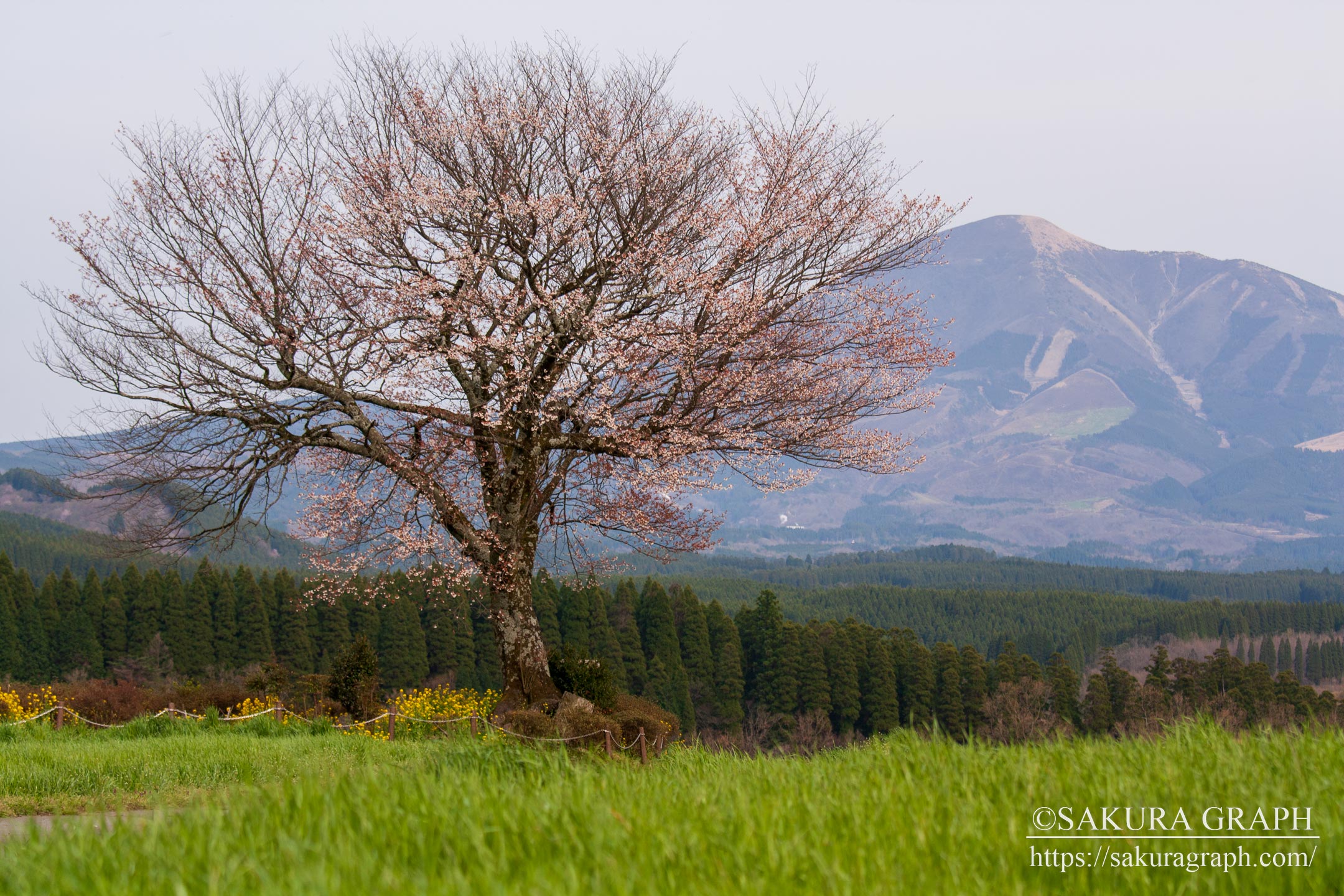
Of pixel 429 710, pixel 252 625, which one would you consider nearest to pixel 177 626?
pixel 252 625

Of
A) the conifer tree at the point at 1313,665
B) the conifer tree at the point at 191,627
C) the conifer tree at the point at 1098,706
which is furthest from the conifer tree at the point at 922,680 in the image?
the conifer tree at the point at 1313,665

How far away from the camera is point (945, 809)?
4410 mm

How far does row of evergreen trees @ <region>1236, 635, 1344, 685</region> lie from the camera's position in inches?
5600

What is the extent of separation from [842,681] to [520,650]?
79818 mm

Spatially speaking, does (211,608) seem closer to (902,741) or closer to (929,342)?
(929,342)

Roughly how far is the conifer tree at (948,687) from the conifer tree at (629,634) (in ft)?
93.1

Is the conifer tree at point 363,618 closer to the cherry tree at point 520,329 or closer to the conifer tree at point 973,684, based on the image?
the conifer tree at point 973,684

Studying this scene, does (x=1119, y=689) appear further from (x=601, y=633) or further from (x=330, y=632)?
(x=330, y=632)

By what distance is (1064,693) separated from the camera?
305 feet

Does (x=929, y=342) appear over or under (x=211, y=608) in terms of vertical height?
over

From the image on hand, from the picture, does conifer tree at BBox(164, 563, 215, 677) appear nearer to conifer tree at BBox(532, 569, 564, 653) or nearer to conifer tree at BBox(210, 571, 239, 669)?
→ conifer tree at BBox(210, 571, 239, 669)

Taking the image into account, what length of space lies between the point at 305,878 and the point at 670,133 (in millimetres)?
→ 13513

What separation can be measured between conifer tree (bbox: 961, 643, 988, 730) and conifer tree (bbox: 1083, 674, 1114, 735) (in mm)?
9311

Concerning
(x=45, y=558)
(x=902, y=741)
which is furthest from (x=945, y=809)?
(x=45, y=558)
